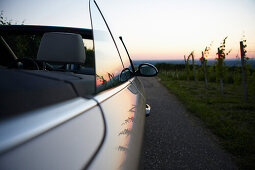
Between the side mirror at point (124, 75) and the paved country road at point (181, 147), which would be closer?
the side mirror at point (124, 75)

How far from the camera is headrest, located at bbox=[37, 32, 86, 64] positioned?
155 cm

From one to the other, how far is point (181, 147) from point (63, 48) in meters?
2.56

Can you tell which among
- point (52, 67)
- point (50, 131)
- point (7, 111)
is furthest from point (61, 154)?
point (52, 67)

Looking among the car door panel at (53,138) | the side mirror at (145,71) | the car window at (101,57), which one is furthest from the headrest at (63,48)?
the side mirror at (145,71)

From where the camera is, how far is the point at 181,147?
3.05m

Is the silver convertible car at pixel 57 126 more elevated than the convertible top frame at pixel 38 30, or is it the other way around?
the convertible top frame at pixel 38 30

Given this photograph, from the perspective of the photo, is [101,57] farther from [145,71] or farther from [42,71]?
[145,71]

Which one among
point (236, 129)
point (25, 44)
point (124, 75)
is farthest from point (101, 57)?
point (236, 129)

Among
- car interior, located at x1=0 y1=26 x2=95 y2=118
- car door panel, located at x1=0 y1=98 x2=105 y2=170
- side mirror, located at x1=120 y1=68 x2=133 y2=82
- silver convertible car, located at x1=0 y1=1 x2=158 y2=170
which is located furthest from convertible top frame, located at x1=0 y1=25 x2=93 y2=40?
car door panel, located at x1=0 y1=98 x2=105 y2=170

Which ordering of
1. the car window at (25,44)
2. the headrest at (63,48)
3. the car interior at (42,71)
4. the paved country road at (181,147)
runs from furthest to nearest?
1. the paved country road at (181,147)
2. the car window at (25,44)
3. the headrest at (63,48)
4. the car interior at (42,71)

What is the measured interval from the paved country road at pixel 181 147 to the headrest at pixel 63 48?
1.18m

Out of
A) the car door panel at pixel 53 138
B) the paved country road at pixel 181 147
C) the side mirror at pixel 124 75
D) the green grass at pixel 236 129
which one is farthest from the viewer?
the green grass at pixel 236 129

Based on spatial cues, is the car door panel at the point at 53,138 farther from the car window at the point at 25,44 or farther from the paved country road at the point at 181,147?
the car window at the point at 25,44

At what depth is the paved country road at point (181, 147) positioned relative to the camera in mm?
2523
